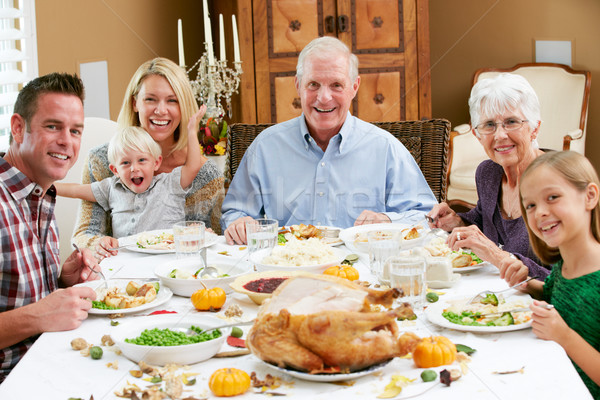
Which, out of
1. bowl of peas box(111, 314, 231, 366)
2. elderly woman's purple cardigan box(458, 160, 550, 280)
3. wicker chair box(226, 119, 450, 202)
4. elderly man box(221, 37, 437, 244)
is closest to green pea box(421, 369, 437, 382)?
bowl of peas box(111, 314, 231, 366)

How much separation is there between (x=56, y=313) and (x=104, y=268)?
1.93 ft

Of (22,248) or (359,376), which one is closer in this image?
(359,376)

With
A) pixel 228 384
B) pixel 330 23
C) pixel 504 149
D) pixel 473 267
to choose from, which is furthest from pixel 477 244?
pixel 330 23

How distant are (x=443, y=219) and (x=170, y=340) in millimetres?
1445

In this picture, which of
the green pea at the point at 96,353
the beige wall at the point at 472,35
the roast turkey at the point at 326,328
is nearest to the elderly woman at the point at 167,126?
the green pea at the point at 96,353

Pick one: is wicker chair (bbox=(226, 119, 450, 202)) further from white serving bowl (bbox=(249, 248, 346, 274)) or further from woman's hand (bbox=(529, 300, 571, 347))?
woman's hand (bbox=(529, 300, 571, 347))

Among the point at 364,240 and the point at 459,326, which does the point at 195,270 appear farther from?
the point at 459,326

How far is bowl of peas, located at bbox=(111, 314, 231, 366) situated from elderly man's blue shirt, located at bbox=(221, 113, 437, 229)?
1576 mm

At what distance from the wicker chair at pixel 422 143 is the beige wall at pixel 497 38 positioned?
3.23 meters

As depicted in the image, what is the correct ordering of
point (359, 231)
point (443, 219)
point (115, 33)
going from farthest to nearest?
point (115, 33) → point (443, 219) → point (359, 231)

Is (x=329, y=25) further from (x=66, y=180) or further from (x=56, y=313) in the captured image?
(x=56, y=313)

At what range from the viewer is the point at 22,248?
169cm

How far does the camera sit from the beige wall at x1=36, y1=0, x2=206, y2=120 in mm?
3967

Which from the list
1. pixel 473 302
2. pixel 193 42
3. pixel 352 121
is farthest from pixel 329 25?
pixel 473 302
